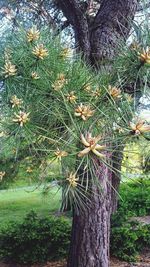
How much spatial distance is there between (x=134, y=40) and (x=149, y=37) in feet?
0.19

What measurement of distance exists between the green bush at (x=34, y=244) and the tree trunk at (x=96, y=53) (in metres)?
0.94

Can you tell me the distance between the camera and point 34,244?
13.0 ft

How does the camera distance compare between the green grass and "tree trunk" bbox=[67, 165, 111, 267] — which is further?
the green grass

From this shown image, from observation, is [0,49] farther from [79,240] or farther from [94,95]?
[79,240]

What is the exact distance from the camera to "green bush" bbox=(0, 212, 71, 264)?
3947 millimetres

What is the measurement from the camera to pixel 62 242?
3988mm

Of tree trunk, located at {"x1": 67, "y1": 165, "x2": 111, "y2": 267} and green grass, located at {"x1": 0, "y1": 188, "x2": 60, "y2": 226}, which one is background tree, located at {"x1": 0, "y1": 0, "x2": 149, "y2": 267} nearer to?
tree trunk, located at {"x1": 67, "y1": 165, "x2": 111, "y2": 267}

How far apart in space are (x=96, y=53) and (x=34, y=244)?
2.32m

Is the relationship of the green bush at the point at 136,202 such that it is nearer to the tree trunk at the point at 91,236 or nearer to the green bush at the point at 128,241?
the green bush at the point at 128,241

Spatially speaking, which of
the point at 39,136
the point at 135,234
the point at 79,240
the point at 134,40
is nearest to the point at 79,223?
the point at 79,240

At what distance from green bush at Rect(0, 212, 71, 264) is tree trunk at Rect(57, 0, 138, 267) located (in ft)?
3.09

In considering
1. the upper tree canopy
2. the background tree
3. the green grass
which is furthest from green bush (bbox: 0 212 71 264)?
the upper tree canopy

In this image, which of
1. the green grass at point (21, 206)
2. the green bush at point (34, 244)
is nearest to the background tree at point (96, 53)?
the green bush at point (34, 244)

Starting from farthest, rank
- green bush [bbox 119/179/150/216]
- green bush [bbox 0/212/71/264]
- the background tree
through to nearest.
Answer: green bush [bbox 119/179/150/216] → green bush [bbox 0/212/71/264] → the background tree
